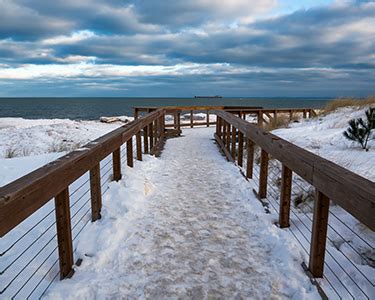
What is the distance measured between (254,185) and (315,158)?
275 centimetres

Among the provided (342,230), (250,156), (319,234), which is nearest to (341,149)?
(250,156)

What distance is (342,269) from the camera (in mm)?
2986

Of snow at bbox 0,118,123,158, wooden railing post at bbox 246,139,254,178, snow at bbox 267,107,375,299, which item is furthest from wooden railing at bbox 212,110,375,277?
snow at bbox 0,118,123,158

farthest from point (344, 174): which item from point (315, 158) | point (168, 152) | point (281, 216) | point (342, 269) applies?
point (168, 152)

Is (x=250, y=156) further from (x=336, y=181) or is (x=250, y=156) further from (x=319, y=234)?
(x=336, y=181)

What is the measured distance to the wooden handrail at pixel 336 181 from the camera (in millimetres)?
2101

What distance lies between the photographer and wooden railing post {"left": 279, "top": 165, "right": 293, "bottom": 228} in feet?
12.6

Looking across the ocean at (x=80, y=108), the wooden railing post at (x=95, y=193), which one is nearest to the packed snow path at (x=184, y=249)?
the wooden railing post at (x=95, y=193)

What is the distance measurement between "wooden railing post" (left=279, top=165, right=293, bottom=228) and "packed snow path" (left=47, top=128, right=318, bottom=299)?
0.51 feet

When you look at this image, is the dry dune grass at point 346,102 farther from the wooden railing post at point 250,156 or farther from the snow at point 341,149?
the wooden railing post at point 250,156

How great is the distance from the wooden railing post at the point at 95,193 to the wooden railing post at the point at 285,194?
2158mm

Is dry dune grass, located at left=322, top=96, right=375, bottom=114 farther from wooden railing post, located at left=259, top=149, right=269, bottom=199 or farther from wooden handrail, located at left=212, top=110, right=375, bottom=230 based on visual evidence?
wooden handrail, located at left=212, top=110, right=375, bottom=230

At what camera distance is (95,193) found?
405 centimetres

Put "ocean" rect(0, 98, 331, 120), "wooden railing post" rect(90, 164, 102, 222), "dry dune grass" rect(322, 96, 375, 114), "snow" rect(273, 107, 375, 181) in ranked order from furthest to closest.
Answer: "ocean" rect(0, 98, 331, 120)
"dry dune grass" rect(322, 96, 375, 114)
"snow" rect(273, 107, 375, 181)
"wooden railing post" rect(90, 164, 102, 222)
